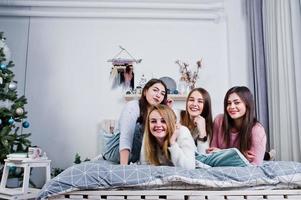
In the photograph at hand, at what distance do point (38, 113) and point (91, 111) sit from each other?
565 millimetres

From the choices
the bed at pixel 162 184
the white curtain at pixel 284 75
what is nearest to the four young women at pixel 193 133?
the bed at pixel 162 184

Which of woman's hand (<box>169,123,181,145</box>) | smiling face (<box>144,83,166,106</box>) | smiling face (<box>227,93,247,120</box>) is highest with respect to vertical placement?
smiling face (<box>144,83,166,106</box>)

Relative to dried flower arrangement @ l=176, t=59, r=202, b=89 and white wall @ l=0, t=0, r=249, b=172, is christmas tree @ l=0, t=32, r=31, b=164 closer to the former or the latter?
white wall @ l=0, t=0, r=249, b=172

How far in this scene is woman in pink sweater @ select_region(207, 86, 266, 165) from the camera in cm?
147

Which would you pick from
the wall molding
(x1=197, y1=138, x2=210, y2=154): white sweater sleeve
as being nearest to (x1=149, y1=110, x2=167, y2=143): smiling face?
(x1=197, y1=138, x2=210, y2=154): white sweater sleeve

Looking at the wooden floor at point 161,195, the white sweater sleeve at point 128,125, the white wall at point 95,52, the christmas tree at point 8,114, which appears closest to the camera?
the wooden floor at point 161,195

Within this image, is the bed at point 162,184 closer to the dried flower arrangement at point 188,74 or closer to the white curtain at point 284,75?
the white curtain at point 284,75

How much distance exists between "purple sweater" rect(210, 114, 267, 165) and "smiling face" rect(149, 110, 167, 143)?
0.40 m

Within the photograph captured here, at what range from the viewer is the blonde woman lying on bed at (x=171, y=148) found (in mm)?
1311

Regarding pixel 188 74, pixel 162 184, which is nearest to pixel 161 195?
pixel 162 184

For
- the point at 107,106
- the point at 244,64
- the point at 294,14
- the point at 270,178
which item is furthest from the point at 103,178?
the point at 244,64

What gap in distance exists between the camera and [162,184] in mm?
1187

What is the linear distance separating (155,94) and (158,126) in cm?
35

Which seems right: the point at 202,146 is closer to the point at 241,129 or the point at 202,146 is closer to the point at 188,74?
the point at 241,129
